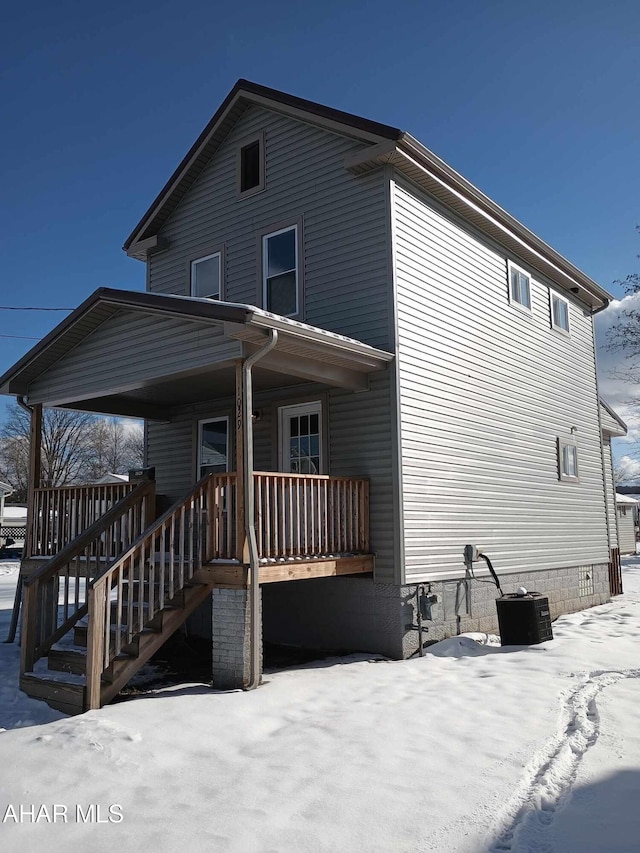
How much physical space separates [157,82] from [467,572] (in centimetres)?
1065

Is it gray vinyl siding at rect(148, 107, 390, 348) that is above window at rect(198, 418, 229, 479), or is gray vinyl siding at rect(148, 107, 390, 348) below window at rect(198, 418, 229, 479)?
above

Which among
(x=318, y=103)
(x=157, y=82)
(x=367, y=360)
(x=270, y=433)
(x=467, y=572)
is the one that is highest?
(x=157, y=82)

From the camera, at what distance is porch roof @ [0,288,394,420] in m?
8.41

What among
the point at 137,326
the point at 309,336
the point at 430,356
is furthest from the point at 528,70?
the point at 137,326

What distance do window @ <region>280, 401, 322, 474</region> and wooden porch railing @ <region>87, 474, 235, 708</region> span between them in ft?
A: 7.86

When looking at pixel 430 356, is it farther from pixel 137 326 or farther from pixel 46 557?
pixel 46 557

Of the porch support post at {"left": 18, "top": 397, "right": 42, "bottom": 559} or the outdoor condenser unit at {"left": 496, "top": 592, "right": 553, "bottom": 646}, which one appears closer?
the outdoor condenser unit at {"left": 496, "top": 592, "right": 553, "bottom": 646}

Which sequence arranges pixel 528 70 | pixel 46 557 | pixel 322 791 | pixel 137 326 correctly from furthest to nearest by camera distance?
1. pixel 528 70
2. pixel 46 557
3. pixel 137 326
4. pixel 322 791

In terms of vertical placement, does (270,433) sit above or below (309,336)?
below

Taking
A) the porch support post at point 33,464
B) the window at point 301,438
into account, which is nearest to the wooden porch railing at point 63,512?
the porch support post at point 33,464

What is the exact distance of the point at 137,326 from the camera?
9.73 metres

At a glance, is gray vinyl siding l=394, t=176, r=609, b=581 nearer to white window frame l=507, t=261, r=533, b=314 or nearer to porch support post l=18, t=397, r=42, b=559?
white window frame l=507, t=261, r=533, b=314

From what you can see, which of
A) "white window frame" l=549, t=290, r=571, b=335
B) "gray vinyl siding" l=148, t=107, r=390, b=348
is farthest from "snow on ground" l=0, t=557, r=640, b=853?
"white window frame" l=549, t=290, r=571, b=335

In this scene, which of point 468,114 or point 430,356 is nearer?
point 430,356
